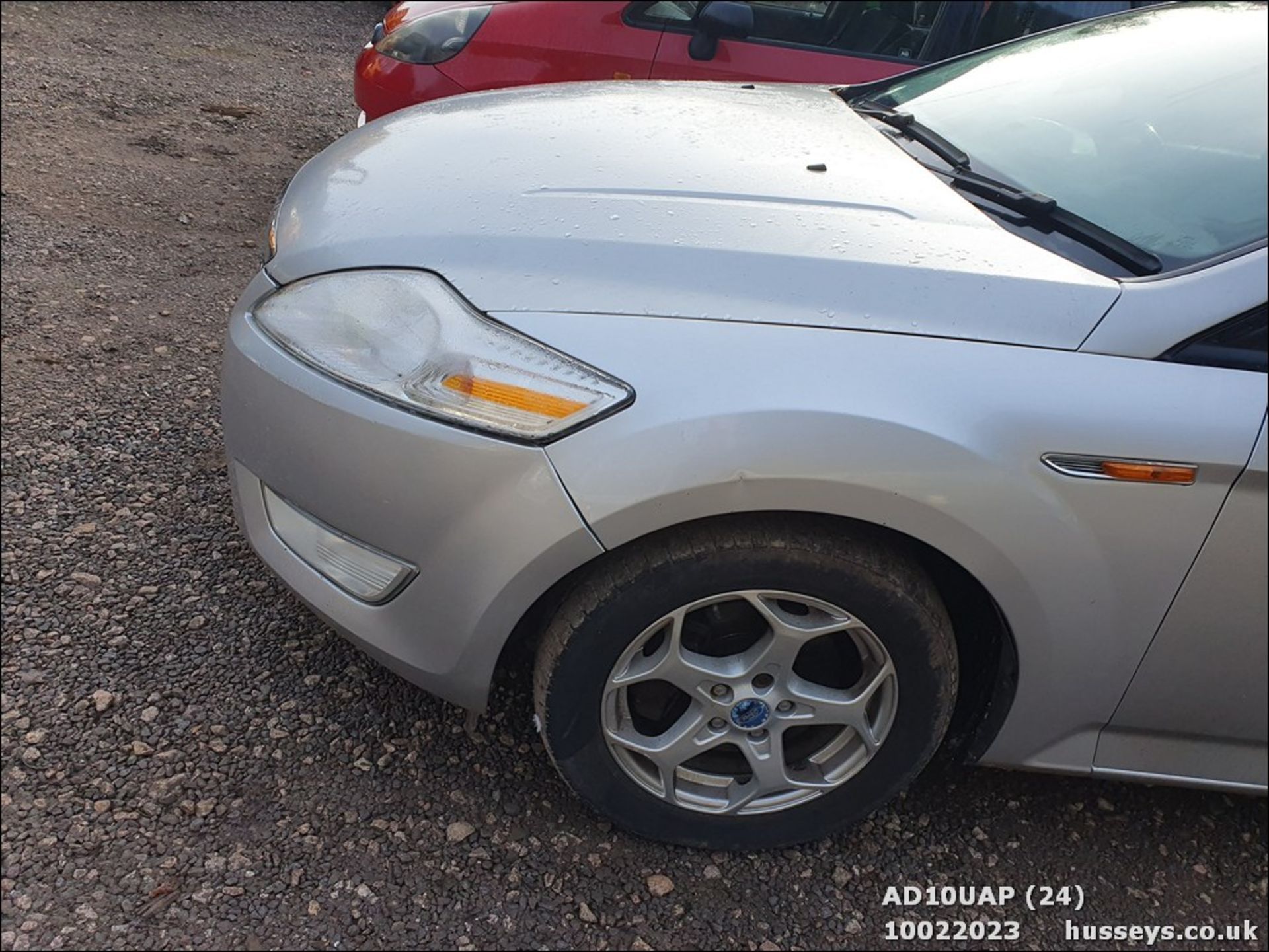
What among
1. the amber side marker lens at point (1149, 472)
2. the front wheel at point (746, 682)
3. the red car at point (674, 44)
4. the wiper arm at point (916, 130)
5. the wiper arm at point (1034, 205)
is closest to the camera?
the amber side marker lens at point (1149, 472)

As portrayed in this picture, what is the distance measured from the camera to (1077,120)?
2312mm

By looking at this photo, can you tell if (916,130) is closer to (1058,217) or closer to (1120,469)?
(1058,217)

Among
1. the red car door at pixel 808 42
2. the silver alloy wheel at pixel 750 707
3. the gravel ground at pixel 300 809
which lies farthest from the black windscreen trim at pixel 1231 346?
the red car door at pixel 808 42

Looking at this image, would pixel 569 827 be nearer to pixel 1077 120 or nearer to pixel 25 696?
pixel 25 696

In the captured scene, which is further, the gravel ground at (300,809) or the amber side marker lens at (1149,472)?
the gravel ground at (300,809)

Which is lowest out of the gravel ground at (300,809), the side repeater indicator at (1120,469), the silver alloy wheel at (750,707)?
the gravel ground at (300,809)

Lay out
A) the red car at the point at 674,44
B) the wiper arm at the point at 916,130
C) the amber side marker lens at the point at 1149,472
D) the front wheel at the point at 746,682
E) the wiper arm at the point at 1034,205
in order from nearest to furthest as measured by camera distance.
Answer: the amber side marker lens at the point at 1149,472 < the front wheel at the point at 746,682 < the wiper arm at the point at 1034,205 < the wiper arm at the point at 916,130 < the red car at the point at 674,44

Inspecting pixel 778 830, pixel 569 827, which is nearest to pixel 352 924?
pixel 569 827

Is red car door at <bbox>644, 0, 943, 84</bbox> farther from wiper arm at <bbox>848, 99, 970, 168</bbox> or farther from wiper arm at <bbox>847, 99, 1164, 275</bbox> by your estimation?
wiper arm at <bbox>847, 99, 1164, 275</bbox>

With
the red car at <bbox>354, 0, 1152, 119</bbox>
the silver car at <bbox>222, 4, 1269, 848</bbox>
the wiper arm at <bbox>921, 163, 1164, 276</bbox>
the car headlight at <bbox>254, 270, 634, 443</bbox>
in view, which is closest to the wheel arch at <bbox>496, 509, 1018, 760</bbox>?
the silver car at <bbox>222, 4, 1269, 848</bbox>

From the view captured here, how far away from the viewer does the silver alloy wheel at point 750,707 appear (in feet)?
6.13

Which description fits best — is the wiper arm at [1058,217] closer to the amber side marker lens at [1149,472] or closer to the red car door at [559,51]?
the amber side marker lens at [1149,472]

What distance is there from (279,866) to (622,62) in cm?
357

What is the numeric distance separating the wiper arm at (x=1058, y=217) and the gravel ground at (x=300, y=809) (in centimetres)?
118
